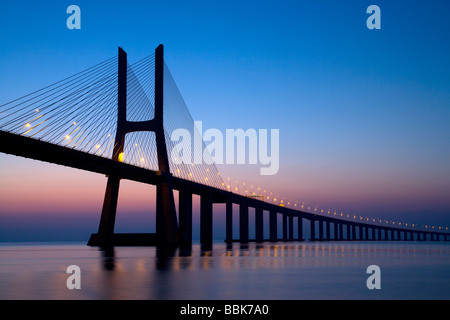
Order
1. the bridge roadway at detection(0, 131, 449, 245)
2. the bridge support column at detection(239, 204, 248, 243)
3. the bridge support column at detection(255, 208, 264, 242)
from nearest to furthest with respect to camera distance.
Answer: the bridge roadway at detection(0, 131, 449, 245), the bridge support column at detection(239, 204, 248, 243), the bridge support column at detection(255, 208, 264, 242)

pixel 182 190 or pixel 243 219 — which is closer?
pixel 182 190

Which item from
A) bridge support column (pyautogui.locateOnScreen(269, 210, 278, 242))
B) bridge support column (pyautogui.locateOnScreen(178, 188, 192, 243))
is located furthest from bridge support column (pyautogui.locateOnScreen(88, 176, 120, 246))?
bridge support column (pyautogui.locateOnScreen(269, 210, 278, 242))

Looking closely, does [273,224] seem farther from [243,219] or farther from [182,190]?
[182,190]

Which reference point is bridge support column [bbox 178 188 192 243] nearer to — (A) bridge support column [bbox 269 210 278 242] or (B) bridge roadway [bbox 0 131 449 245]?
(B) bridge roadway [bbox 0 131 449 245]

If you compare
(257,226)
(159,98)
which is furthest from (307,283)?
(257,226)

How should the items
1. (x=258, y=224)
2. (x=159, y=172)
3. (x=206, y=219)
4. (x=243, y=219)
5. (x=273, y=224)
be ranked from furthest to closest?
(x=273, y=224)
(x=258, y=224)
(x=243, y=219)
(x=206, y=219)
(x=159, y=172)

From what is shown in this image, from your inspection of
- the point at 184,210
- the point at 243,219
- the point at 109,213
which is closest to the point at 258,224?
the point at 243,219
